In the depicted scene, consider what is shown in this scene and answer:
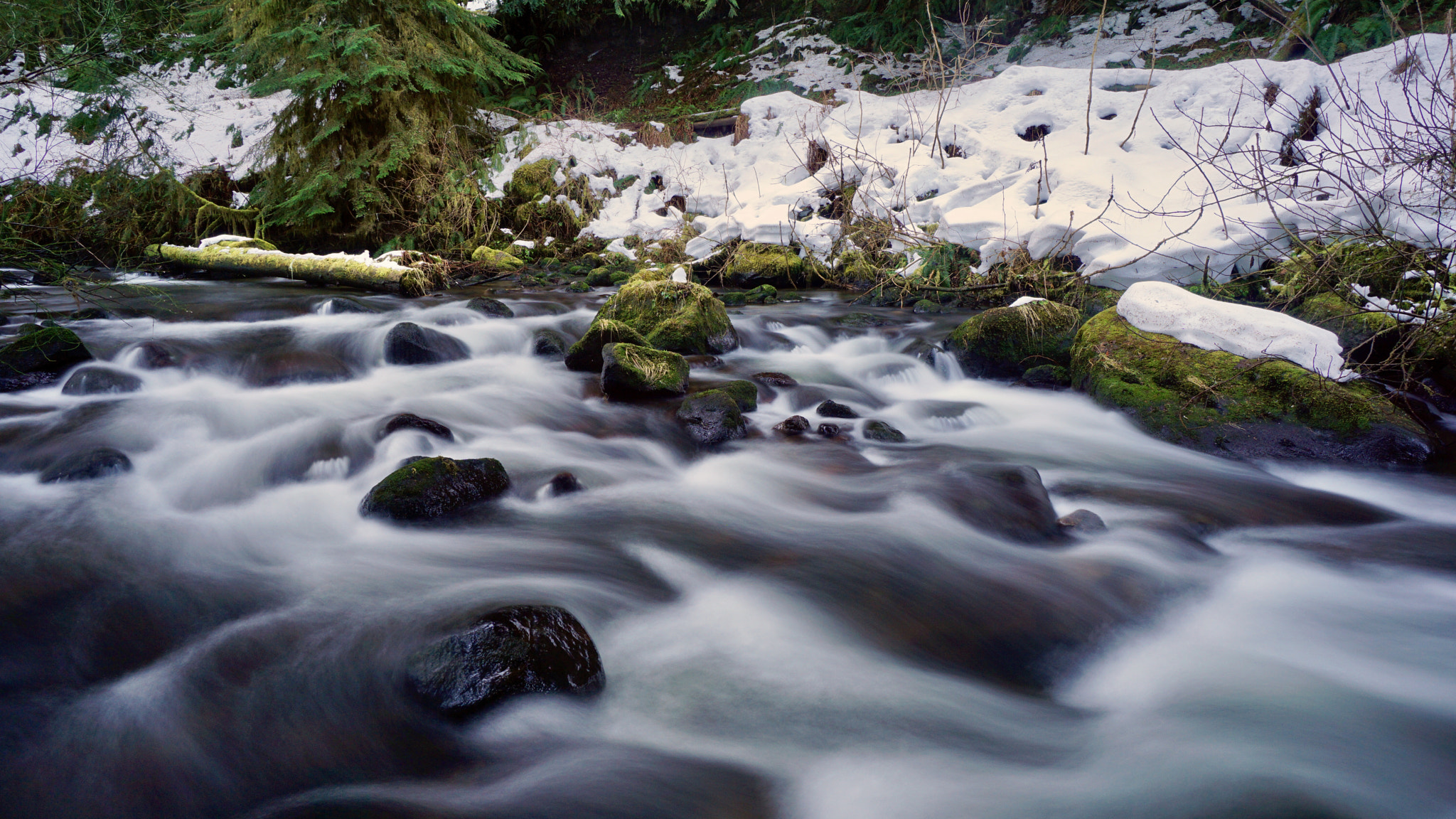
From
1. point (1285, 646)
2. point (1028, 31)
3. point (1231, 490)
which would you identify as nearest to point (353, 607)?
point (1285, 646)

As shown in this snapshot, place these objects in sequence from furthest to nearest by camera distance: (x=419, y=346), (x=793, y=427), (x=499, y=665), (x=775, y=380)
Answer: (x=419, y=346), (x=775, y=380), (x=793, y=427), (x=499, y=665)

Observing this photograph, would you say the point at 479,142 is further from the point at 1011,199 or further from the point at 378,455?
the point at 378,455

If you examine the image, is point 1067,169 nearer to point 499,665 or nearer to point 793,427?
point 793,427

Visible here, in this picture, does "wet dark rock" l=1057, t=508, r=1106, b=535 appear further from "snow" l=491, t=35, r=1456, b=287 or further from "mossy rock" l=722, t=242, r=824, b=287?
"mossy rock" l=722, t=242, r=824, b=287

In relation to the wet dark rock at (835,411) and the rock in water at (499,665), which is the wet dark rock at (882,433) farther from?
the rock in water at (499,665)

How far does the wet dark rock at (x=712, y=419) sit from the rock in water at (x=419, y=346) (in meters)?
2.44

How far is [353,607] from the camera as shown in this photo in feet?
8.76

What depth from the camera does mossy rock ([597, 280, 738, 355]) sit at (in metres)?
6.04

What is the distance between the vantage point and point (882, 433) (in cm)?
460

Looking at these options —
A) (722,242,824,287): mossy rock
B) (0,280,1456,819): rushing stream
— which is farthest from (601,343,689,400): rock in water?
(722,242,824,287): mossy rock

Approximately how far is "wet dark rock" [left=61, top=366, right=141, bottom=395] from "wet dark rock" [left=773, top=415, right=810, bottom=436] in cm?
420

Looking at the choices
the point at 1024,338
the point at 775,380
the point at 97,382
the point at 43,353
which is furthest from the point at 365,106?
the point at 1024,338

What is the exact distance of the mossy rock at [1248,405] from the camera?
3.94m

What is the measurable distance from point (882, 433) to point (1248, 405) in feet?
6.71
